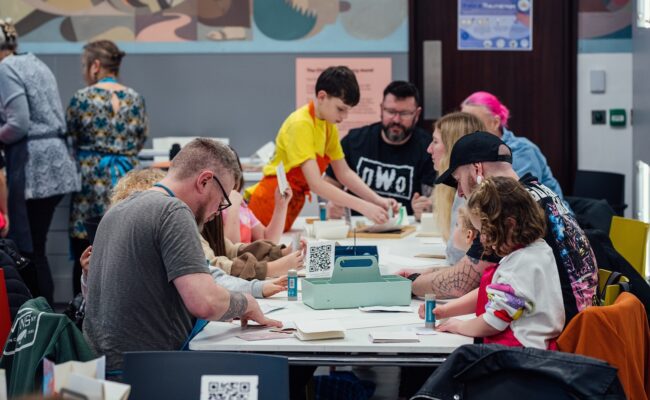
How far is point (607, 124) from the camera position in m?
7.06

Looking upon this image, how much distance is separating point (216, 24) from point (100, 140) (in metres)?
1.44

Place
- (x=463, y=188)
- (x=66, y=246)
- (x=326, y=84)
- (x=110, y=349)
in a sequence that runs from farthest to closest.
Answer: (x=66, y=246) → (x=326, y=84) → (x=463, y=188) → (x=110, y=349)

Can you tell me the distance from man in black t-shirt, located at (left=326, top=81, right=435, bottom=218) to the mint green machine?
2518mm

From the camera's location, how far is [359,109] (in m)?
6.99

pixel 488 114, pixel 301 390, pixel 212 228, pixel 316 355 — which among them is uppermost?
pixel 488 114

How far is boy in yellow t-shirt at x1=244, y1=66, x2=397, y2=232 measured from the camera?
15.9 feet

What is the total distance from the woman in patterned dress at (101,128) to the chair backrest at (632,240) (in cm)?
298

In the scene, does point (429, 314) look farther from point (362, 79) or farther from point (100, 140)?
point (362, 79)

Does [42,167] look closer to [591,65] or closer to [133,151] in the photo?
[133,151]

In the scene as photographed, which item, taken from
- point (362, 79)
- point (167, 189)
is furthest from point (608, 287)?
point (362, 79)

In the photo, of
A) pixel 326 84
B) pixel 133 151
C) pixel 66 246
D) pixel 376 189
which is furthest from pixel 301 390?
pixel 66 246

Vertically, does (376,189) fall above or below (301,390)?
above

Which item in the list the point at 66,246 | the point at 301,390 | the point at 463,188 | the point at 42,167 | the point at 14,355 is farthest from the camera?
the point at 66,246

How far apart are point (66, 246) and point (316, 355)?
4.25 meters
